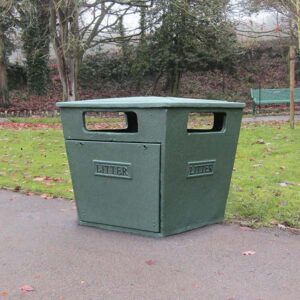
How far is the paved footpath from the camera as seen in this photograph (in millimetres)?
3143

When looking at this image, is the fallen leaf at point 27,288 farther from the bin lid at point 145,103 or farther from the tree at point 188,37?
the tree at point 188,37

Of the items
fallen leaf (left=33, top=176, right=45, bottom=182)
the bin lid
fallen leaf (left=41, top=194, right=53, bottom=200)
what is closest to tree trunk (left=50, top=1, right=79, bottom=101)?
fallen leaf (left=33, top=176, right=45, bottom=182)

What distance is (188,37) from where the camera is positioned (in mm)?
22750

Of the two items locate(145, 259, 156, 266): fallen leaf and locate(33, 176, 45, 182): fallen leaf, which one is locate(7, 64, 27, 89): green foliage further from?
locate(145, 259, 156, 266): fallen leaf

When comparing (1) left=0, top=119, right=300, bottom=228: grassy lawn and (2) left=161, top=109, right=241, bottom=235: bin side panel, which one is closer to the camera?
(2) left=161, top=109, right=241, bottom=235: bin side panel

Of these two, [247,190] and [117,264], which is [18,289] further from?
[247,190]

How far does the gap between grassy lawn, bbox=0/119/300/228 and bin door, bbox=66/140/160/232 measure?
1.02 m

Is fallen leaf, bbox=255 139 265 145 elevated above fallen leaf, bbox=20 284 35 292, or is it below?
above

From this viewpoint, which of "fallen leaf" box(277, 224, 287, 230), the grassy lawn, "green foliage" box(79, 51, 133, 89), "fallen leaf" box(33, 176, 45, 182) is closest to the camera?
"fallen leaf" box(277, 224, 287, 230)

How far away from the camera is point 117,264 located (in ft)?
11.7

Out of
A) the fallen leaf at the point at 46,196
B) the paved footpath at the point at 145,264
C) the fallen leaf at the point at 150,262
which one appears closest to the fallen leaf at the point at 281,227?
the paved footpath at the point at 145,264

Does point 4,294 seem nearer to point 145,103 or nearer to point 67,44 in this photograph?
point 145,103

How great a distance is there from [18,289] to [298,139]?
25.8 feet

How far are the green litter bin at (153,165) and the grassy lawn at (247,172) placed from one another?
0.63 m
